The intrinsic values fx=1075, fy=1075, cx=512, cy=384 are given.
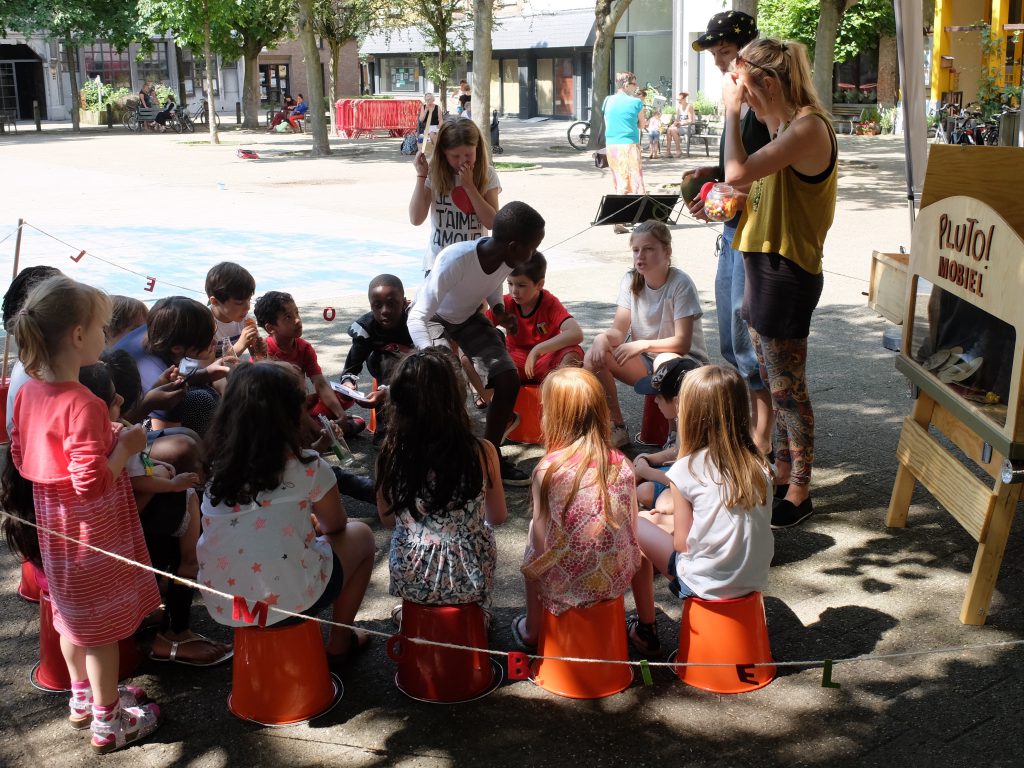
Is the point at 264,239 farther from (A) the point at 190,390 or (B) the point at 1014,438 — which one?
(B) the point at 1014,438

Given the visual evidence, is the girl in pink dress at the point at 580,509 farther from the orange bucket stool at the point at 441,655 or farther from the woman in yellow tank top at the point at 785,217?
the woman in yellow tank top at the point at 785,217

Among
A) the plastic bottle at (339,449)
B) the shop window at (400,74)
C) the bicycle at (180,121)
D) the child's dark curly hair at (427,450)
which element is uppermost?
the shop window at (400,74)

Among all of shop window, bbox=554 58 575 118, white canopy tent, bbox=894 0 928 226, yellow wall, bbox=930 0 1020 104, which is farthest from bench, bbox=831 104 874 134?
white canopy tent, bbox=894 0 928 226

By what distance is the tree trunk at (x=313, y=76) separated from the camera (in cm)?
2278

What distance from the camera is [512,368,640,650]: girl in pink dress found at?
11.0 ft

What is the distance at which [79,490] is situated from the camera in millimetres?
2975

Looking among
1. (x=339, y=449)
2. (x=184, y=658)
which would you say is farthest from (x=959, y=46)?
(x=184, y=658)

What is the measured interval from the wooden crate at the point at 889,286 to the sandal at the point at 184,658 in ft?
10.2

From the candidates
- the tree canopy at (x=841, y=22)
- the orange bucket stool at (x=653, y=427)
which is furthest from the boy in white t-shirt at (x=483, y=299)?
the tree canopy at (x=841, y=22)

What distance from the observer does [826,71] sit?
2139 cm

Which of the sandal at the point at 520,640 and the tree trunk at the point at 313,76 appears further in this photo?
the tree trunk at the point at 313,76

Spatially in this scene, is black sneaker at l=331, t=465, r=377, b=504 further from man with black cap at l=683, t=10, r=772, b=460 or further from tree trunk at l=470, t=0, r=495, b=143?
tree trunk at l=470, t=0, r=495, b=143

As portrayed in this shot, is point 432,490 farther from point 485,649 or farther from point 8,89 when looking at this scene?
point 8,89

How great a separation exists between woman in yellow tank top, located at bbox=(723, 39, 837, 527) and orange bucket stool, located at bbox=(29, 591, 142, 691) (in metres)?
2.64
